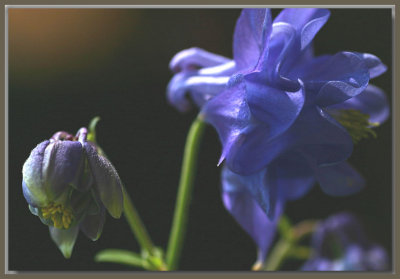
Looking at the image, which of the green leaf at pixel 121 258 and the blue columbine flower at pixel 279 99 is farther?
the green leaf at pixel 121 258

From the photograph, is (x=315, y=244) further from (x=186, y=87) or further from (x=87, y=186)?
(x=87, y=186)

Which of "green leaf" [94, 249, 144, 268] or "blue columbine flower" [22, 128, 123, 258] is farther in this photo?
"green leaf" [94, 249, 144, 268]

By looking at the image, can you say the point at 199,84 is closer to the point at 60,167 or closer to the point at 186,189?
the point at 186,189

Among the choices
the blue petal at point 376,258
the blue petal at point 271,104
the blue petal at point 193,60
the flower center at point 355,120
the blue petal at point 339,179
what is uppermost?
the blue petal at point 193,60

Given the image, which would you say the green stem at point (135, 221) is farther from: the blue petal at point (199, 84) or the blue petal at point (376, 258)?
the blue petal at point (376, 258)

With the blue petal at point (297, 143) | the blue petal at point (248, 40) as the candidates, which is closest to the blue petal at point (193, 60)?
the blue petal at point (248, 40)

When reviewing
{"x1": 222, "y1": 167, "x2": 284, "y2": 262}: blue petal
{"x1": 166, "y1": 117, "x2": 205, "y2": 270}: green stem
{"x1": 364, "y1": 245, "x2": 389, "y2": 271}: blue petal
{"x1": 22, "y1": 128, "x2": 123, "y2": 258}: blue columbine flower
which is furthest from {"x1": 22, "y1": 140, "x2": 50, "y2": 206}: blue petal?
{"x1": 364, "y1": 245, "x2": 389, "y2": 271}: blue petal

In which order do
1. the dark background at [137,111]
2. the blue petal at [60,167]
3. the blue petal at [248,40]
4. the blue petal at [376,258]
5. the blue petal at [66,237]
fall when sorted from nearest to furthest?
the blue petal at [60,167]
the blue petal at [66,237]
the blue petal at [248,40]
the dark background at [137,111]
the blue petal at [376,258]

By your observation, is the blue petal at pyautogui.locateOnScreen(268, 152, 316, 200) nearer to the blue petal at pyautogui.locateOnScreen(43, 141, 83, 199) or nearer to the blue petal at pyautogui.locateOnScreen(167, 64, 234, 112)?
the blue petal at pyautogui.locateOnScreen(167, 64, 234, 112)
